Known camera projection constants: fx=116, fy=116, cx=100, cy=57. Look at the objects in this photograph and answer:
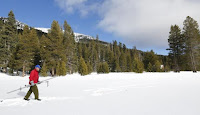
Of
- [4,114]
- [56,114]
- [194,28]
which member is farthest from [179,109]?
[194,28]

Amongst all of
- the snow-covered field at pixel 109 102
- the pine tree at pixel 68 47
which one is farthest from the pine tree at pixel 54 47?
the snow-covered field at pixel 109 102

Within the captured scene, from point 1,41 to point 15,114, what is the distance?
3162 centimetres

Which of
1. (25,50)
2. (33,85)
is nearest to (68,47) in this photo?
(25,50)

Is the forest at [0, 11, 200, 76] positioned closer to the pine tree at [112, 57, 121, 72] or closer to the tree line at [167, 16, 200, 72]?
the tree line at [167, 16, 200, 72]

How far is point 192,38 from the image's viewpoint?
26938 mm

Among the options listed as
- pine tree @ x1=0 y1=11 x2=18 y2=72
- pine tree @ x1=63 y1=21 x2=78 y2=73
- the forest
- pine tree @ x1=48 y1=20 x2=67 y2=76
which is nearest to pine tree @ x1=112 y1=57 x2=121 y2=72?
the forest

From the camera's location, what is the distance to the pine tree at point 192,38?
1060 inches

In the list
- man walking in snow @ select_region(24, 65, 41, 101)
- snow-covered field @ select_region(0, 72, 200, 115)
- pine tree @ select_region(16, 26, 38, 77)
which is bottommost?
snow-covered field @ select_region(0, 72, 200, 115)

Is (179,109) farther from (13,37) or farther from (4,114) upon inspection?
(13,37)

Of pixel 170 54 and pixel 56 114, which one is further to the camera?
pixel 170 54

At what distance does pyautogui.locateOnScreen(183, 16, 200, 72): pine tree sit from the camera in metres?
26.9

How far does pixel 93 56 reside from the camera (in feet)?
216

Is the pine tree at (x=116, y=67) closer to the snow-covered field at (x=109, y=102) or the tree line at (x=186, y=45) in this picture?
the tree line at (x=186, y=45)

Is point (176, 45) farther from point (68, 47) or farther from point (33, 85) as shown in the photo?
point (33, 85)
